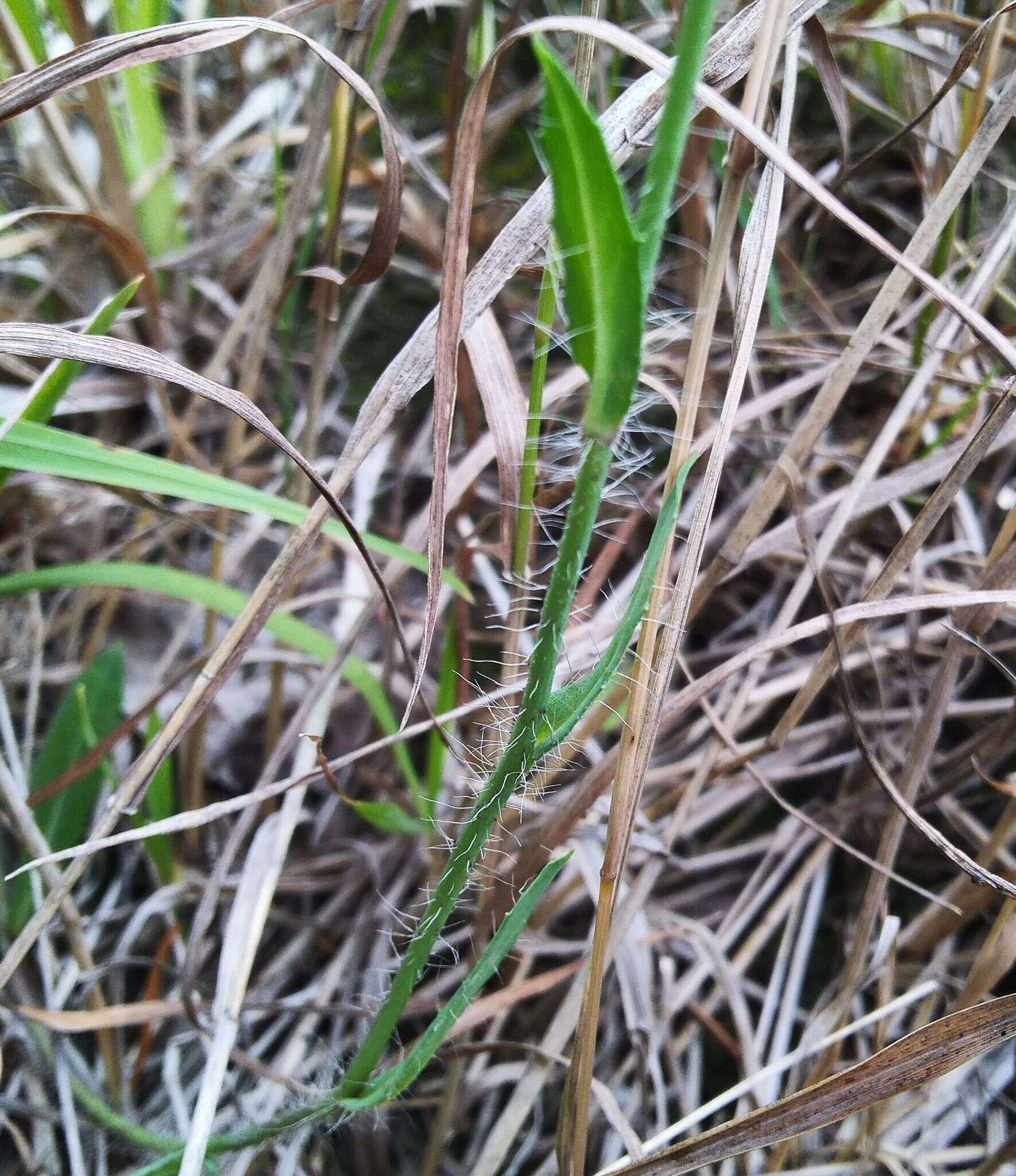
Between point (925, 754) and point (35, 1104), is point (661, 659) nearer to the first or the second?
point (925, 754)

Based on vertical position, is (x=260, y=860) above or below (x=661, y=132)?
below

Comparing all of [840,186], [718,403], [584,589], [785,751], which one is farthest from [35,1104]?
[840,186]

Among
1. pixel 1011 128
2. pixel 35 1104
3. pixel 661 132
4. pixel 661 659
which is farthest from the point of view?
pixel 1011 128

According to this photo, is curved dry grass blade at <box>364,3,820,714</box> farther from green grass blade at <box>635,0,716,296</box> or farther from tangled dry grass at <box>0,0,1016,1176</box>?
green grass blade at <box>635,0,716,296</box>

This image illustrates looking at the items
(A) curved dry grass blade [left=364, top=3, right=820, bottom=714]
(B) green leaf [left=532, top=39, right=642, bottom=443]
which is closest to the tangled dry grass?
(A) curved dry grass blade [left=364, top=3, right=820, bottom=714]

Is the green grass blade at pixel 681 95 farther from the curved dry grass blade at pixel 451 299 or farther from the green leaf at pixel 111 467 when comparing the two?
the green leaf at pixel 111 467

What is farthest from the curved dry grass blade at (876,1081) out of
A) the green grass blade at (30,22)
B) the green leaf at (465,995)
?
the green grass blade at (30,22)
